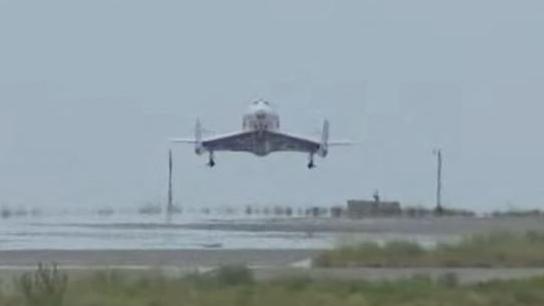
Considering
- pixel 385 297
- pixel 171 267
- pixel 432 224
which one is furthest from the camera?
pixel 432 224

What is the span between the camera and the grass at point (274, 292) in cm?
2448

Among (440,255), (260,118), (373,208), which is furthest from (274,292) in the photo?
(260,118)

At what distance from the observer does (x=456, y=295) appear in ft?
85.5

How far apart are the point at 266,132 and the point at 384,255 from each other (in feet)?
241

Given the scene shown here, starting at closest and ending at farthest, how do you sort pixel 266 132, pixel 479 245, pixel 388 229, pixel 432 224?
pixel 479 245 → pixel 388 229 → pixel 432 224 → pixel 266 132

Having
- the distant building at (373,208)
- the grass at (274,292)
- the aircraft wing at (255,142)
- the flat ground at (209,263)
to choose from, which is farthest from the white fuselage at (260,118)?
the grass at (274,292)

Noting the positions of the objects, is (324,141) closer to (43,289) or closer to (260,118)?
(260,118)

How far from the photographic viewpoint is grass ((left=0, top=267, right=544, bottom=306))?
24484 millimetres

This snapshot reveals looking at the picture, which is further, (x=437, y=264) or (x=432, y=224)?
(x=432, y=224)

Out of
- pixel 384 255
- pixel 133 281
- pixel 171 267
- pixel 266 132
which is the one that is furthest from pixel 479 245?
pixel 266 132

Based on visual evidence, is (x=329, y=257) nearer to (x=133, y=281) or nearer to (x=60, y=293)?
(x=133, y=281)

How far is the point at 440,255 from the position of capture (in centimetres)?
3897

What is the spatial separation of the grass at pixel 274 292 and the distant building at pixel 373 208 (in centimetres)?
6197

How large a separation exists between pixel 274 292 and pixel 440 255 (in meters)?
13.4
